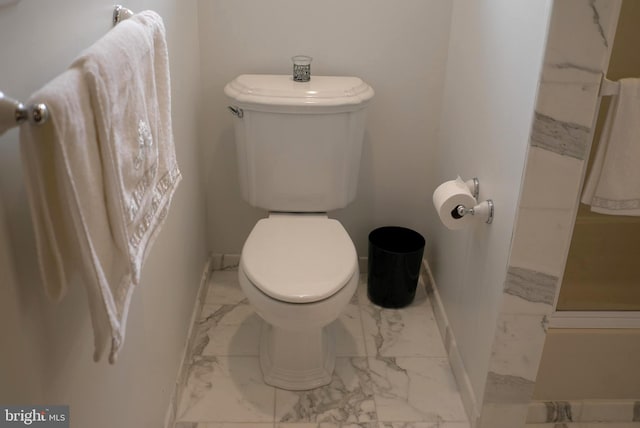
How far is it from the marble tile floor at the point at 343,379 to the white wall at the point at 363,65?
18.0 inches

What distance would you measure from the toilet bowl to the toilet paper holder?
34 cm

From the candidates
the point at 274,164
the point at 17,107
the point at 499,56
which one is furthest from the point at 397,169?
the point at 17,107

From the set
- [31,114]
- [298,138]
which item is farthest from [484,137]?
[31,114]

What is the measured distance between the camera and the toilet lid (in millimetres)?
1641

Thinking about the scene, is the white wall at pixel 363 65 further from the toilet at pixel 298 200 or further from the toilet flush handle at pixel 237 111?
the toilet flush handle at pixel 237 111

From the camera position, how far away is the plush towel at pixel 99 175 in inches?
26.4

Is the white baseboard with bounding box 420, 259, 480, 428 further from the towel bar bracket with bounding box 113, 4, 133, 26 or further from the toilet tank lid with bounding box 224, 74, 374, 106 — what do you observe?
the towel bar bracket with bounding box 113, 4, 133, 26

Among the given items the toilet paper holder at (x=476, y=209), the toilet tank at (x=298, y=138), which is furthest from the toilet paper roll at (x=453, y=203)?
the toilet tank at (x=298, y=138)

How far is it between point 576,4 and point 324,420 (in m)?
1.30

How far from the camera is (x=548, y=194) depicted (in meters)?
1.41

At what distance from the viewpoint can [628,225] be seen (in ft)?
6.30

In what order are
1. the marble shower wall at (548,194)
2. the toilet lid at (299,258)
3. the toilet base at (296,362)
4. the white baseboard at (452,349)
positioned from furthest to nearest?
the toilet base at (296,362)
the white baseboard at (452,349)
the toilet lid at (299,258)
the marble shower wall at (548,194)

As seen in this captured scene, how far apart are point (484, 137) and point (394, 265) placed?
672 mm

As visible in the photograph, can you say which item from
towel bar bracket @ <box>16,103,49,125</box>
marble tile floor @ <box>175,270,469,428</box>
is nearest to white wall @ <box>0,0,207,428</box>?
towel bar bracket @ <box>16,103,49,125</box>
